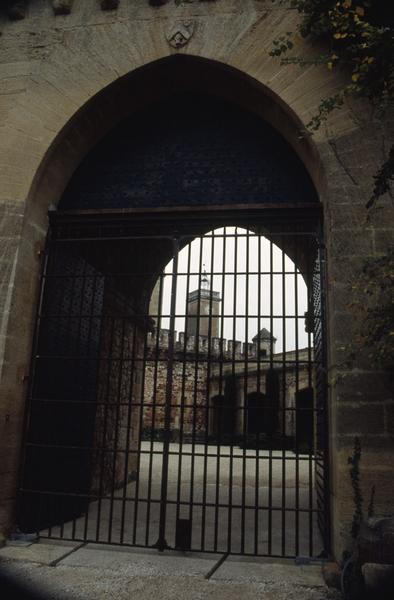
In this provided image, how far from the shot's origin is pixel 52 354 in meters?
5.20

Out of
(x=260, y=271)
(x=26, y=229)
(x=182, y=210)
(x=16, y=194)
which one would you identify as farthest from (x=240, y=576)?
(x=16, y=194)

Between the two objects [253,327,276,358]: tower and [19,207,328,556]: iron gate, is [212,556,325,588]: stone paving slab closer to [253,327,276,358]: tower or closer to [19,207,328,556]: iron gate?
[19,207,328,556]: iron gate

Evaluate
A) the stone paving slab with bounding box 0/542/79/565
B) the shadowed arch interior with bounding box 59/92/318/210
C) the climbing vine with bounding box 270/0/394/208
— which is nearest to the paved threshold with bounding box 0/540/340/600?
the stone paving slab with bounding box 0/542/79/565

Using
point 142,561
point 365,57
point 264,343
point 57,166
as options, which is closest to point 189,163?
point 57,166

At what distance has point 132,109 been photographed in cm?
560

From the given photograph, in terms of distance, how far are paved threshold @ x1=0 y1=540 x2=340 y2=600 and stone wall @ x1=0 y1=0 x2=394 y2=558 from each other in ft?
1.94

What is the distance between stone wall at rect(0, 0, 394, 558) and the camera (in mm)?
4305

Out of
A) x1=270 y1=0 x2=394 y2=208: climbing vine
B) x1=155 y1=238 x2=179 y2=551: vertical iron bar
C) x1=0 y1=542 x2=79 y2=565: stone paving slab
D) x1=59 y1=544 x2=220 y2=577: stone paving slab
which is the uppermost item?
x1=270 y1=0 x2=394 y2=208: climbing vine

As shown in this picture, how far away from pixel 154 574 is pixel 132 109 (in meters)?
4.64

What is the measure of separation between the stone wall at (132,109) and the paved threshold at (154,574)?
1.94ft

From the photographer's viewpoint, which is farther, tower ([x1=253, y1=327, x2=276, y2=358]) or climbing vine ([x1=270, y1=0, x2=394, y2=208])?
tower ([x1=253, y1=327, x2=276, y2=358])

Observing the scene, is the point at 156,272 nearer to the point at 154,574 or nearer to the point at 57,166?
the point at 57,166

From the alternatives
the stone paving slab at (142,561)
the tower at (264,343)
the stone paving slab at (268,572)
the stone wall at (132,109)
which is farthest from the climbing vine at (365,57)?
the stone paving slab at (142,561)

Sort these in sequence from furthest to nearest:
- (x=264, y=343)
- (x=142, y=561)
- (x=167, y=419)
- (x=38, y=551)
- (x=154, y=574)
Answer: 1. (x=264, y=343)
2. (x=167, y=419)
3. (x=38, y=551)
4. (x=142, y=561)
5. (x=154, y=574)
